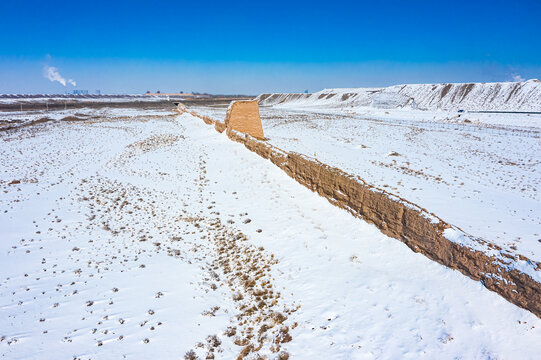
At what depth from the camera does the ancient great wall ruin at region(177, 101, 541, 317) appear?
212 inches

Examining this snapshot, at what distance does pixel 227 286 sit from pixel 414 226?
531 centimetres

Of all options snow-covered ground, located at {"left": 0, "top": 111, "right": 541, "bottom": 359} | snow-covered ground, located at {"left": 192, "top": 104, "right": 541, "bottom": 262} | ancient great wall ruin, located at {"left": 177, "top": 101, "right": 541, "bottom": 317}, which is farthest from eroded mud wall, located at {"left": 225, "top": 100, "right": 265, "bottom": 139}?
snow-covered ground, located at {"left": 0, "top": 111, "right": 541, "bottom": 359}

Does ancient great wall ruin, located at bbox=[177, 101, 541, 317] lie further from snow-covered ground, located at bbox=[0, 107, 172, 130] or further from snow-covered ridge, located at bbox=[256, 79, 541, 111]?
snow-covered ridge, located at bbox=[256, 79, 541, 111]

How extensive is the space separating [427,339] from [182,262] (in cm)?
655

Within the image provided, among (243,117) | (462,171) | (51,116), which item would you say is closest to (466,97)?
(462,171)

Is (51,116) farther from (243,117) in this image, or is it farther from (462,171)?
(462,171)

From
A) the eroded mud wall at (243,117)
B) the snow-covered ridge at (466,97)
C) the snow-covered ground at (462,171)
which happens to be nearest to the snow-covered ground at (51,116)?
the eroded mud wall at (243,117)

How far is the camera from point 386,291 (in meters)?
6.41

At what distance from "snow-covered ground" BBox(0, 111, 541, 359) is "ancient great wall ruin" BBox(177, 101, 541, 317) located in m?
0.26

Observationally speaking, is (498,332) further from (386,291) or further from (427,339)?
(386,291)

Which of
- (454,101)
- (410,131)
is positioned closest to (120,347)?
(410,131)

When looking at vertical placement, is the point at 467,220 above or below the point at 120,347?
above

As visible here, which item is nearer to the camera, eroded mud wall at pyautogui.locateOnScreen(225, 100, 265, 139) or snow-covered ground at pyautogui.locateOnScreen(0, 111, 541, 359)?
snow-covered ground at pyautogui.locateOnScreen(0, 111, 541, 359)

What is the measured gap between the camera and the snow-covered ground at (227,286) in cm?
527
